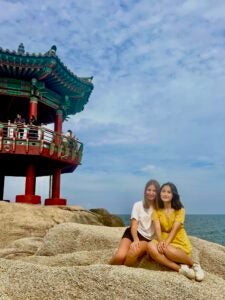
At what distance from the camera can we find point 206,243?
29.3 ft

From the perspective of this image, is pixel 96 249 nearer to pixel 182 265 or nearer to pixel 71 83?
pixel 182 265

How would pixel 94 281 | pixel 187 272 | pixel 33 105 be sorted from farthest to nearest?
pixel 33 105 < pixel 187 272 < pixel 94 281

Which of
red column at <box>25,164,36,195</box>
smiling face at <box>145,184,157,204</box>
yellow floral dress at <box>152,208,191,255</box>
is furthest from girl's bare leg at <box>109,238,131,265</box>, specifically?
red column at <box>25,164,36,195</box>

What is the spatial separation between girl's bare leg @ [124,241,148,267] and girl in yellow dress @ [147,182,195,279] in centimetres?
13

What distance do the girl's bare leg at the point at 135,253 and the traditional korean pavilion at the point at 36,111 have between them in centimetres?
1435

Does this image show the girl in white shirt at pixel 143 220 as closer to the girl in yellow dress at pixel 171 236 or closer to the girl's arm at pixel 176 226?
the girl in yellow dress at pixel 171 236

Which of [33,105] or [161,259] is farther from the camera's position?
[33,105]

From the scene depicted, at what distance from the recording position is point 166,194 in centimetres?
619

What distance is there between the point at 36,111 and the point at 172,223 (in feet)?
55.7

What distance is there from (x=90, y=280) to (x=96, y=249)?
307 cm

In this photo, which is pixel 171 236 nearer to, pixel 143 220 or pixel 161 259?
pixel 161 259

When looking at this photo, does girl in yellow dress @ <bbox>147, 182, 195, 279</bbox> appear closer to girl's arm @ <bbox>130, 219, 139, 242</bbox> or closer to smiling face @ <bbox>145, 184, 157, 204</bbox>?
smiling face @ <bbox>145, 184, 157, 204</bbox>

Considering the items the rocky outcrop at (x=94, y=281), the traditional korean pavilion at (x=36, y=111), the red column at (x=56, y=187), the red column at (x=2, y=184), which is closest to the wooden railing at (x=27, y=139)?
the traditional korean pavilion at (x=36, y=111)

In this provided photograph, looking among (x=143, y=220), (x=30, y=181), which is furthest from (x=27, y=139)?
(x=143, y=220)
